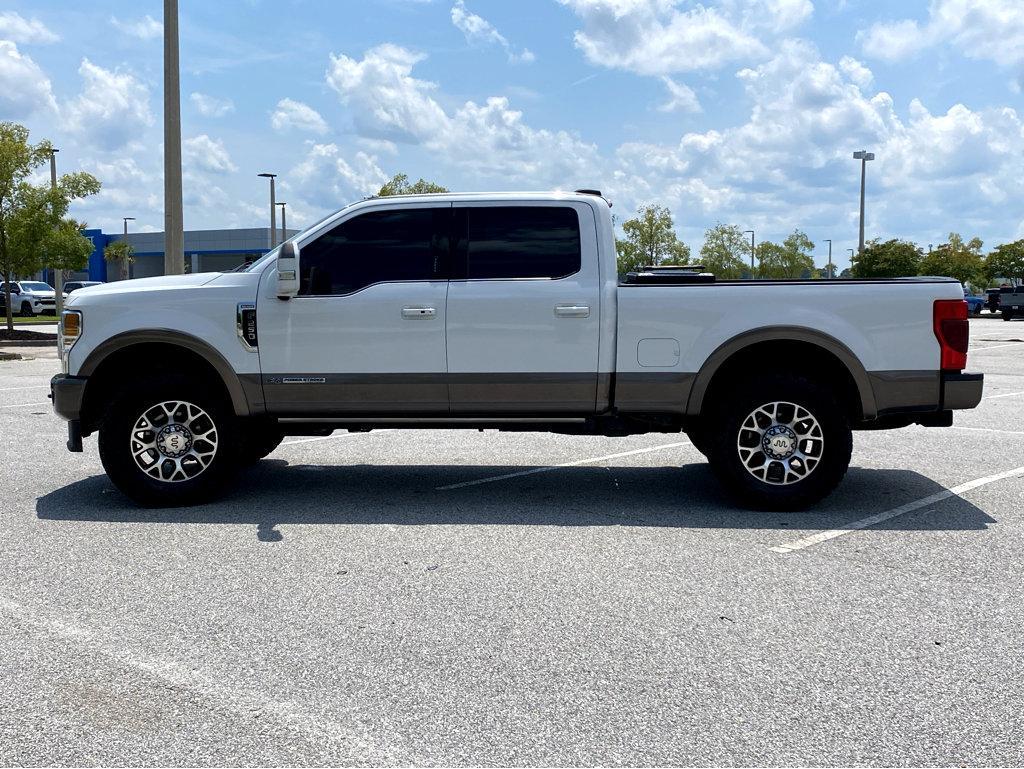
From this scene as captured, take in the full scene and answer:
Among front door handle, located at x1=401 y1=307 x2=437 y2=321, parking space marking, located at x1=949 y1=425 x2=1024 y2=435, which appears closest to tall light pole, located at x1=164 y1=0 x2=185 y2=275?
front door handle, located at x1=401 y1=307 x2=437 y2=321

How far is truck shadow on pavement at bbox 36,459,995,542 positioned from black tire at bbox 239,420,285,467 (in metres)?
0.18

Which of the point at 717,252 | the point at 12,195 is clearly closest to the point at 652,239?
the point at 717,252

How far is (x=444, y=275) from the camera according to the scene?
663 cm

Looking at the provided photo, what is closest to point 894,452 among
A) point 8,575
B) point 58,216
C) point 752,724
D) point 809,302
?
point 809,302

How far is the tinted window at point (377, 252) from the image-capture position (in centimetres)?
663

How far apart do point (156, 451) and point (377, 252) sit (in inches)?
78.4

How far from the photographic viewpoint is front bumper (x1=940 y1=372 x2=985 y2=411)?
20.9ft

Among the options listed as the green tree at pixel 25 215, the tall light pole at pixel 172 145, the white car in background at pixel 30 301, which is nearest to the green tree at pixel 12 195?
the green tree at pixel 25 215

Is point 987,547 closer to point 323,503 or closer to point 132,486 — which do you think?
point 323,503

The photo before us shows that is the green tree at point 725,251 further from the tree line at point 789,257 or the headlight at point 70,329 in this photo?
the headlight at point 70,329

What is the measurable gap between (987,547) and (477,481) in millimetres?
3550

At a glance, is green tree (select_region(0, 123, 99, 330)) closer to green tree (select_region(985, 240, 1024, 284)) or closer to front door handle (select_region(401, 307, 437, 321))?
front door handle (select_region(401, 307, 437, 321))

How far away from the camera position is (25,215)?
81.7 ft

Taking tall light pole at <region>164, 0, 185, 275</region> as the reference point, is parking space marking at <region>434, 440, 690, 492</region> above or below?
below
